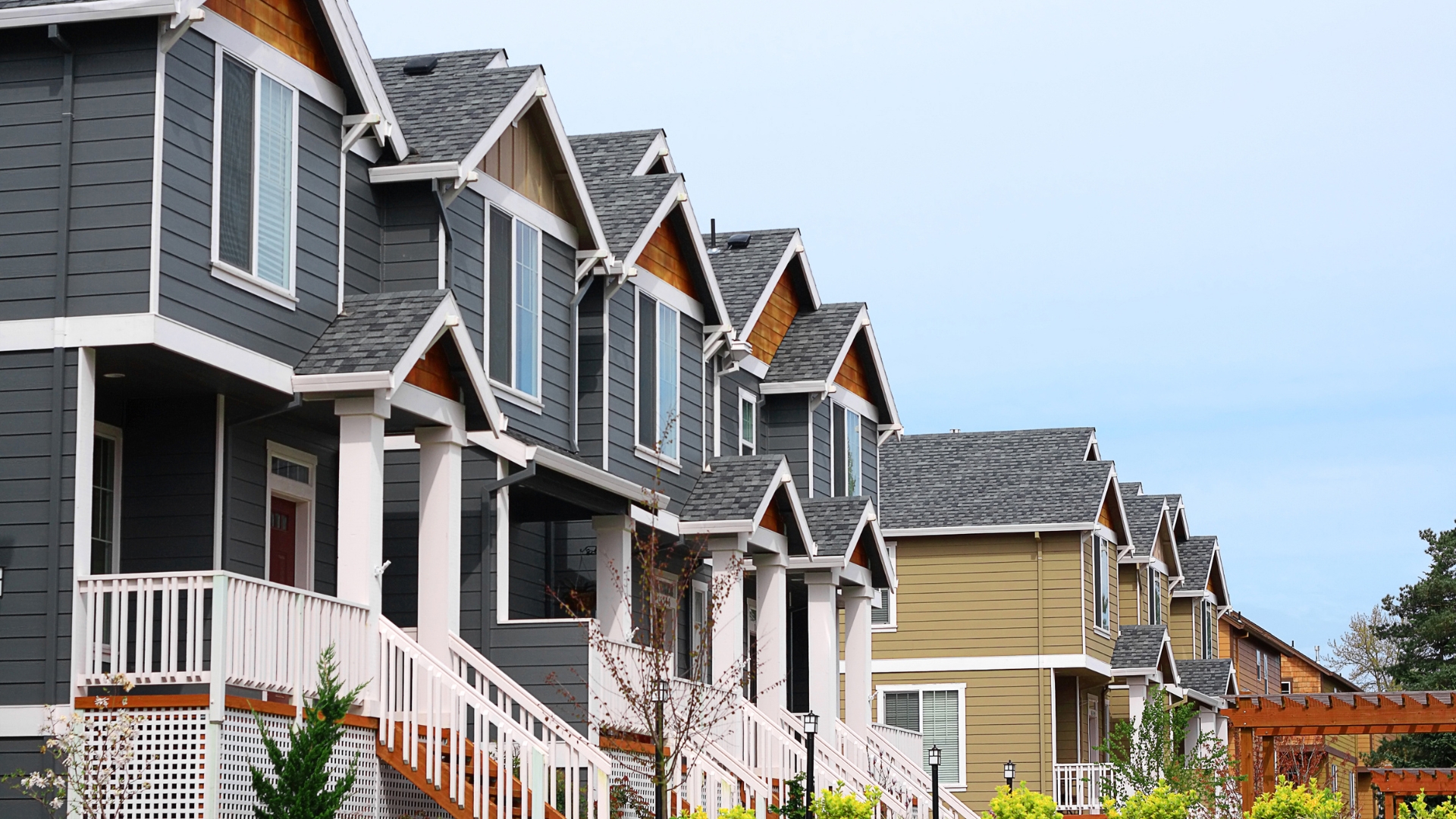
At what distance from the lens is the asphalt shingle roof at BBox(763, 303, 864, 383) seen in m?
33.2

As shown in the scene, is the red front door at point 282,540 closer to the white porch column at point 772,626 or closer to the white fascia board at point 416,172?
the white fascia board at point 416,172

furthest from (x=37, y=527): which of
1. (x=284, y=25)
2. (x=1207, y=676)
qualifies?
(x=1207, y=676)

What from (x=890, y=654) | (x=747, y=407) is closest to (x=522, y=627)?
(x=747, y=407)

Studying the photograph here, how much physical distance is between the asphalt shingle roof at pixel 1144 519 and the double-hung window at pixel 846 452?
57.3ft

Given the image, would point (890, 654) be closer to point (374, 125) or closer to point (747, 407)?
point (747, 407)

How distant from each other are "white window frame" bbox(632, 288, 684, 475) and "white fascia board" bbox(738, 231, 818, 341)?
2.58 meters

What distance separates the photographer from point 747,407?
3256 centimetres

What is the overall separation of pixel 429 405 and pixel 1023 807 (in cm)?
823

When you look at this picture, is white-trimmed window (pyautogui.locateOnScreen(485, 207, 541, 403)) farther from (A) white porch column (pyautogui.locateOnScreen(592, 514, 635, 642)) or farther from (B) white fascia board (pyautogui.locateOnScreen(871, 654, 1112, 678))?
(B) white fascia board (pyautogui.locateOnScreen(871, 654, 1112, 678))

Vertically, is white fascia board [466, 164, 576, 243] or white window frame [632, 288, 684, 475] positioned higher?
white fascia board [466, 164, 576, 243]

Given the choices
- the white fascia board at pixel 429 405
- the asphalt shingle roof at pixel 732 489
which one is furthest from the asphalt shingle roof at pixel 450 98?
the asphalt shingle roof at pixel 732 489

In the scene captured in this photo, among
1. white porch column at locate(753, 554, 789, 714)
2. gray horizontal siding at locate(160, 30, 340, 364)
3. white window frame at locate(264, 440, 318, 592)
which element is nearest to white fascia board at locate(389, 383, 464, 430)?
gray horizontal siding at locate(160, 30, 340, 364)

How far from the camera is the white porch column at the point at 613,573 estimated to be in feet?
77.4

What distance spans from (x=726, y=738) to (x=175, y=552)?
8785mm
